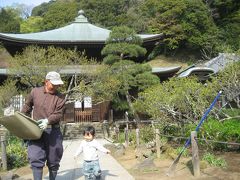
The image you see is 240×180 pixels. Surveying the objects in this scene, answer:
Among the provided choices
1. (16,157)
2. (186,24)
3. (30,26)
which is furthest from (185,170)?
(30,26)

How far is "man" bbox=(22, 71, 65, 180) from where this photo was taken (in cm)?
584

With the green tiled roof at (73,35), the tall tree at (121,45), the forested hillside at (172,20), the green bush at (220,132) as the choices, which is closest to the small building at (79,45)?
the green tiled roof at (73,35)

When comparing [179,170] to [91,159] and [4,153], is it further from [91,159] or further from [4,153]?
[4,153]

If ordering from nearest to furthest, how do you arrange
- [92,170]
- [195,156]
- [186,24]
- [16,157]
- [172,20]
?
[92,170], [195,156], [16,157], [186,24], [172,20]

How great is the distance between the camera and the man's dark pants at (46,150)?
582cm

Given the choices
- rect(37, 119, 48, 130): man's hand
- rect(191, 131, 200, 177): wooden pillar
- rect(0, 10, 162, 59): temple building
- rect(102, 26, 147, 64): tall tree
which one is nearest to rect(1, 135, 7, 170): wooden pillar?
rect(37, 119, 48, 130): man's hand

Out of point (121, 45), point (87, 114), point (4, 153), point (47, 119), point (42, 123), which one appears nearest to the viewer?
point (42, 123)

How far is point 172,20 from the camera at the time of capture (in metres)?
49.2

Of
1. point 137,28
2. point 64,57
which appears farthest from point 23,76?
point 137,28

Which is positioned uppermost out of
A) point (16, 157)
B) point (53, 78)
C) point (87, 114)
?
point (53, 78)

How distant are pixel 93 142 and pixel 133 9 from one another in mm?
55831

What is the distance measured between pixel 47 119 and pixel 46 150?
1.88 feet

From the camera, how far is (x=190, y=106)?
11484 mm

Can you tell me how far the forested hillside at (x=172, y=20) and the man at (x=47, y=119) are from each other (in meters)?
36.5
